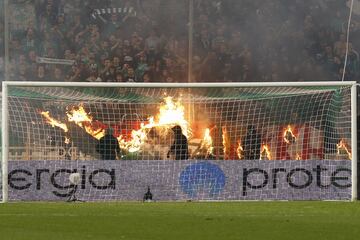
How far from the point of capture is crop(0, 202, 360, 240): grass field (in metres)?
8.76

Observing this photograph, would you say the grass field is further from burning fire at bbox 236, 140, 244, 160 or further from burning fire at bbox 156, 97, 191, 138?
burning fire at bbox 156, 97, 191, 138

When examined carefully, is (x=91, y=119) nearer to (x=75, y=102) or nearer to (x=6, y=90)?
(x=75, y=102)

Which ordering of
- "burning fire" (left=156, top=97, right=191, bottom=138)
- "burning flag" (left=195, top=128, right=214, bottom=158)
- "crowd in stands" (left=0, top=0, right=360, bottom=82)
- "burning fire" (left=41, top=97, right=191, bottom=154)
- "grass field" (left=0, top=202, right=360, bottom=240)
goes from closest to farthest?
"grass field" (left=0, top=202, right=360, bottom=240), "burning flag" (left=195, top=128, right=214, bottom=158), "burning fire" (left=41, top=97, right=191, bottom=154), "burning fire" (left=156, top=97, right=191, bottom=138), "crowd in stands" (left=0, top=0, right=360, bottom=82)

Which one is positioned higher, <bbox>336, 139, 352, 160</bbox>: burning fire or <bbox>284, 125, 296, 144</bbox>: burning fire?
<bbox>284, 125, 296, 144</bbox>: burning fire

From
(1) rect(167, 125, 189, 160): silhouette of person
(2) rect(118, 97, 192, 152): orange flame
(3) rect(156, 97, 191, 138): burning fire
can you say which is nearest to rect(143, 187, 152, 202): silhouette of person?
(1) rect(167, 125, 189, 160): silhouette of person

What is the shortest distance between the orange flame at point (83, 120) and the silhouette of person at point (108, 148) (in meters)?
0.20

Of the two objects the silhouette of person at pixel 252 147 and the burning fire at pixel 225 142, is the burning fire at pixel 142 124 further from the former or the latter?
the silhouette of person at pixel 252 147

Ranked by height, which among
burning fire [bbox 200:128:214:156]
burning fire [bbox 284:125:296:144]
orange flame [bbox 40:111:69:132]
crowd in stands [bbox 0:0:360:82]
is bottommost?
burning fire [bbox 200:128:214:156]

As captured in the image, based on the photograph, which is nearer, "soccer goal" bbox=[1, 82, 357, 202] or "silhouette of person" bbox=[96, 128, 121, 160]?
"soccer goal" bbox=[1, 82, 357, 202]

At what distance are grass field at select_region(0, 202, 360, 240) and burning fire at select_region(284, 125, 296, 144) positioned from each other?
2.01 metres

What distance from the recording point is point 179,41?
18.8 meters

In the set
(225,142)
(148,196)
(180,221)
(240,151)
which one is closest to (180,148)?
(225,142)

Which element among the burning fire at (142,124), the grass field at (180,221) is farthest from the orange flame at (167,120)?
the grass field at (180,221)

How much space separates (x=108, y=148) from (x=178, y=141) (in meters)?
1.04
